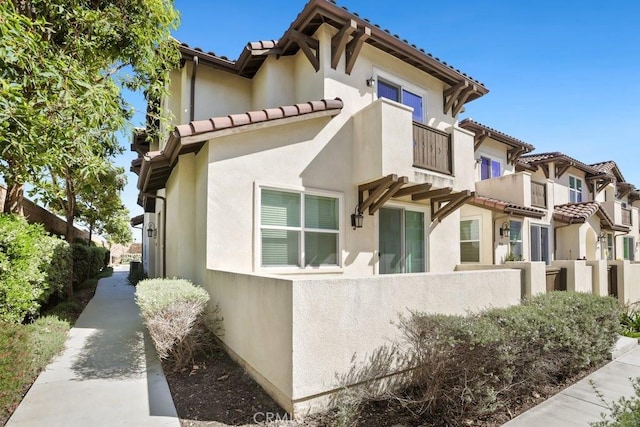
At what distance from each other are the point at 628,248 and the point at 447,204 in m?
26.4

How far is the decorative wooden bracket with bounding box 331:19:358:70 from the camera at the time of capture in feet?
28.9

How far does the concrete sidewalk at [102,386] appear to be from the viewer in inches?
184

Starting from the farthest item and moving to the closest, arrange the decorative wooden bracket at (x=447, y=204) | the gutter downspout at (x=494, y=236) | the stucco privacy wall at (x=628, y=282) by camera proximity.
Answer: the gutter downspout at (x=494, y=236)
the stucco privacy wall at (x=628, y=282)
the decorative wooden bracket at (x=447, y=204)

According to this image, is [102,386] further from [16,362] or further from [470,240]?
[470,240]

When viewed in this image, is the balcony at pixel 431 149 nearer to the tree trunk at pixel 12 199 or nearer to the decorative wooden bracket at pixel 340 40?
the decorative wooden bracket at pixel 340 40

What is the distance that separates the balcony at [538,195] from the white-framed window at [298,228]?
12119mm

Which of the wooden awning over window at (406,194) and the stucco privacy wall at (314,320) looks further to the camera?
the wooden awning over window at (406,194)

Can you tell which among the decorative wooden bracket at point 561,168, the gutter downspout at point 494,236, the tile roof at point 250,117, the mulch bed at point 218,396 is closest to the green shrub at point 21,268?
the mulch bed at point 218,396

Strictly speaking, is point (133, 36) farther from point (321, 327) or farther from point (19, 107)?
point (321, 327)

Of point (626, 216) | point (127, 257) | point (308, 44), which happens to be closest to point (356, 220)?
point (308, 44)

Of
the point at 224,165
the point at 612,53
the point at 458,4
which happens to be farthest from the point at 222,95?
the point at 612,53

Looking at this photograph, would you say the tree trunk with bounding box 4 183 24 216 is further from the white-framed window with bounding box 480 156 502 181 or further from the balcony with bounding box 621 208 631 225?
the balcony with bounding box 621 208 631 225

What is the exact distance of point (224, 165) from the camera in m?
7.48

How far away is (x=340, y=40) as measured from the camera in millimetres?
9125
